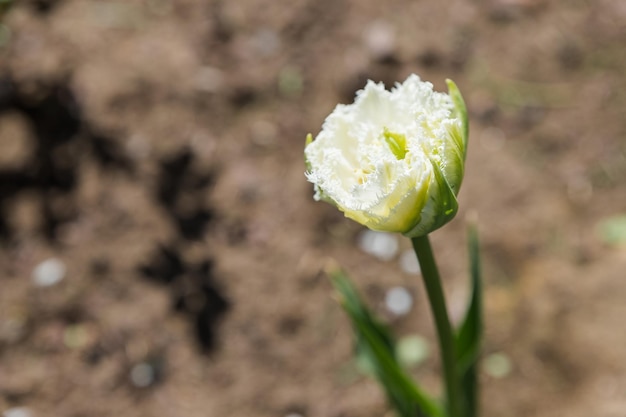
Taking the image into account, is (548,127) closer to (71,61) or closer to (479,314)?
(479,314)

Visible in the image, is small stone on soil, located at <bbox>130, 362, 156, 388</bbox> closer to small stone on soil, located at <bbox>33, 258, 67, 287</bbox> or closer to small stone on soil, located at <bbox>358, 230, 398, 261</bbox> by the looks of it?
small stone on soil, located at <bbox>33, 258, 67, 287</bbox>

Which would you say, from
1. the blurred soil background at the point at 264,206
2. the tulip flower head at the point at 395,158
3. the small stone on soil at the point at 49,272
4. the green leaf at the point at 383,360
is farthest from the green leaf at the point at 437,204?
the small stone on soil at the point at 49,272

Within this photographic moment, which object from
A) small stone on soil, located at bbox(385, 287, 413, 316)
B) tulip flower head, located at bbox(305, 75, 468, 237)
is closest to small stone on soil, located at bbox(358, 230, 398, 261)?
small stone on soil, located at bbox(385, 287, 413, 316)

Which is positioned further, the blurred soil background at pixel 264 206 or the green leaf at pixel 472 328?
the blurred soil background at pixel 264 206

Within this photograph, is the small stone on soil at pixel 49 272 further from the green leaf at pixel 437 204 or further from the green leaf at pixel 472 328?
the green leaf at pixel 437 204

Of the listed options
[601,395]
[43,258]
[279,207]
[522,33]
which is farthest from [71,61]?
[601,395]

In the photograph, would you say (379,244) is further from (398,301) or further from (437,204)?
(437,204)
